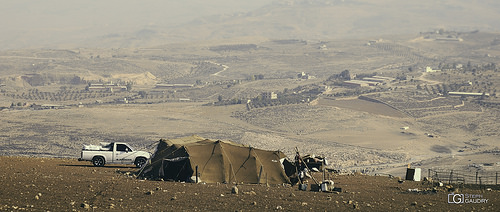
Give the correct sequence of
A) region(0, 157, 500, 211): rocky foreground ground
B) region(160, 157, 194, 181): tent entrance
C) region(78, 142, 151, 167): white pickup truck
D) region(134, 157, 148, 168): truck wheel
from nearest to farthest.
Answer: region(0, 157, 500, 211): rocky foreground ground, region(160, 157, 194, 181): tent entrance, region(134, 157, 148, 168): truck wheel, region(78, 142, 151, 167): white pickup truck

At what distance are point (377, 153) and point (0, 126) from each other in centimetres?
7302

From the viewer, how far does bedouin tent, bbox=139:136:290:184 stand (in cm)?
3641

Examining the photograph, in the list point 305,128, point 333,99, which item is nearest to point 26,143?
point 305,128

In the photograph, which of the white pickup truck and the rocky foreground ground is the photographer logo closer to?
the rocky foreground ground

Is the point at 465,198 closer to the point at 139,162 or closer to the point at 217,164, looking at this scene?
the point at 217,164

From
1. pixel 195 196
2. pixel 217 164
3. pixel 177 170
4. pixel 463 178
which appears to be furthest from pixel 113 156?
pixel 463 178

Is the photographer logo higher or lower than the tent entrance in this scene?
lower

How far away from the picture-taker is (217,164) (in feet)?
121

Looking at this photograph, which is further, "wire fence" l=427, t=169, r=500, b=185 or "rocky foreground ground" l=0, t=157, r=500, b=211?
"wire fence" l=427, t=169, r=500, b=185

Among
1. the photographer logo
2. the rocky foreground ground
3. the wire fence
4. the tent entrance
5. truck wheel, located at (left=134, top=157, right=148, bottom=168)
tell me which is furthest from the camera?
truck wheel, located at (left=134, top=157, right=148, bottom=168)

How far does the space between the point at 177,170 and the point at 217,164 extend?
6.25 feet

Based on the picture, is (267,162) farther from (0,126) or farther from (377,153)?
(0,126)

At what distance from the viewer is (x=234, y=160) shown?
3728 centimetres

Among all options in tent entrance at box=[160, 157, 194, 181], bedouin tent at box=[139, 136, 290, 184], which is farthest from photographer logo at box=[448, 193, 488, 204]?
tent entrance at box=[160, 157, 194, 181]
